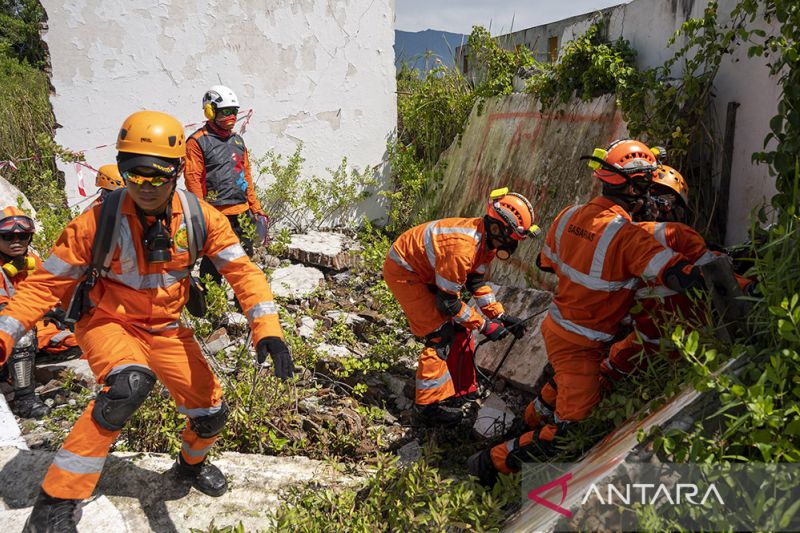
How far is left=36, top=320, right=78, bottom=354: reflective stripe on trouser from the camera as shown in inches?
191

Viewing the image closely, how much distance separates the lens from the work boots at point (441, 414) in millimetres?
4008

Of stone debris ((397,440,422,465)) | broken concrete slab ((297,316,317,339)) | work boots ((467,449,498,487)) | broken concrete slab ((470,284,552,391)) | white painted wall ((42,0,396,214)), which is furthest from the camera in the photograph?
white painted wall ((42,0,396,214))

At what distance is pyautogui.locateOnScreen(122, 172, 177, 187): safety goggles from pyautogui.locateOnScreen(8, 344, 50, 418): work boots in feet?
7.53

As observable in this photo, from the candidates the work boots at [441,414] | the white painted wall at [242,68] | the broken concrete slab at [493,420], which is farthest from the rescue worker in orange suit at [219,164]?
the broken concrete slab at [493,420]

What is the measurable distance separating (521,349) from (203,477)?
2.28m

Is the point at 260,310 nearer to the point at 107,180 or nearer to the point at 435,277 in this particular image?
the point at 435,277

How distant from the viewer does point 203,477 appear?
3.17 metres

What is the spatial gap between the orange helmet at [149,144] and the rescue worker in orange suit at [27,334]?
1.80 m

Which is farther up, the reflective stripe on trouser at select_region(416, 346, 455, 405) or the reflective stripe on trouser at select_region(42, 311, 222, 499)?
the reflective stripe on trouser at select_region(42, 311, 222, 499)

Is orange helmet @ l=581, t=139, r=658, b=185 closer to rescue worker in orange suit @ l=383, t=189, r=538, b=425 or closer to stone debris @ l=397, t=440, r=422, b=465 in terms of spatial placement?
rescue worker in orange suit @ l=383, t=189, r=538, b=425

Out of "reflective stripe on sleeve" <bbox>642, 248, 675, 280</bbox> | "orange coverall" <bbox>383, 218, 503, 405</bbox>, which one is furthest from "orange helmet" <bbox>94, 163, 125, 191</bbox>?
"reflective stripe on sleeve" <bbox>642, 248, 675, 280</bbox>

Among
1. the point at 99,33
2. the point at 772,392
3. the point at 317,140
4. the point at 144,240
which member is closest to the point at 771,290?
the point at 772,392

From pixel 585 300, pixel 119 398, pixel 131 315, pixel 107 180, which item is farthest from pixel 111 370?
pixel 107 180

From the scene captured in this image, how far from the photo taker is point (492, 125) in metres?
6.70
